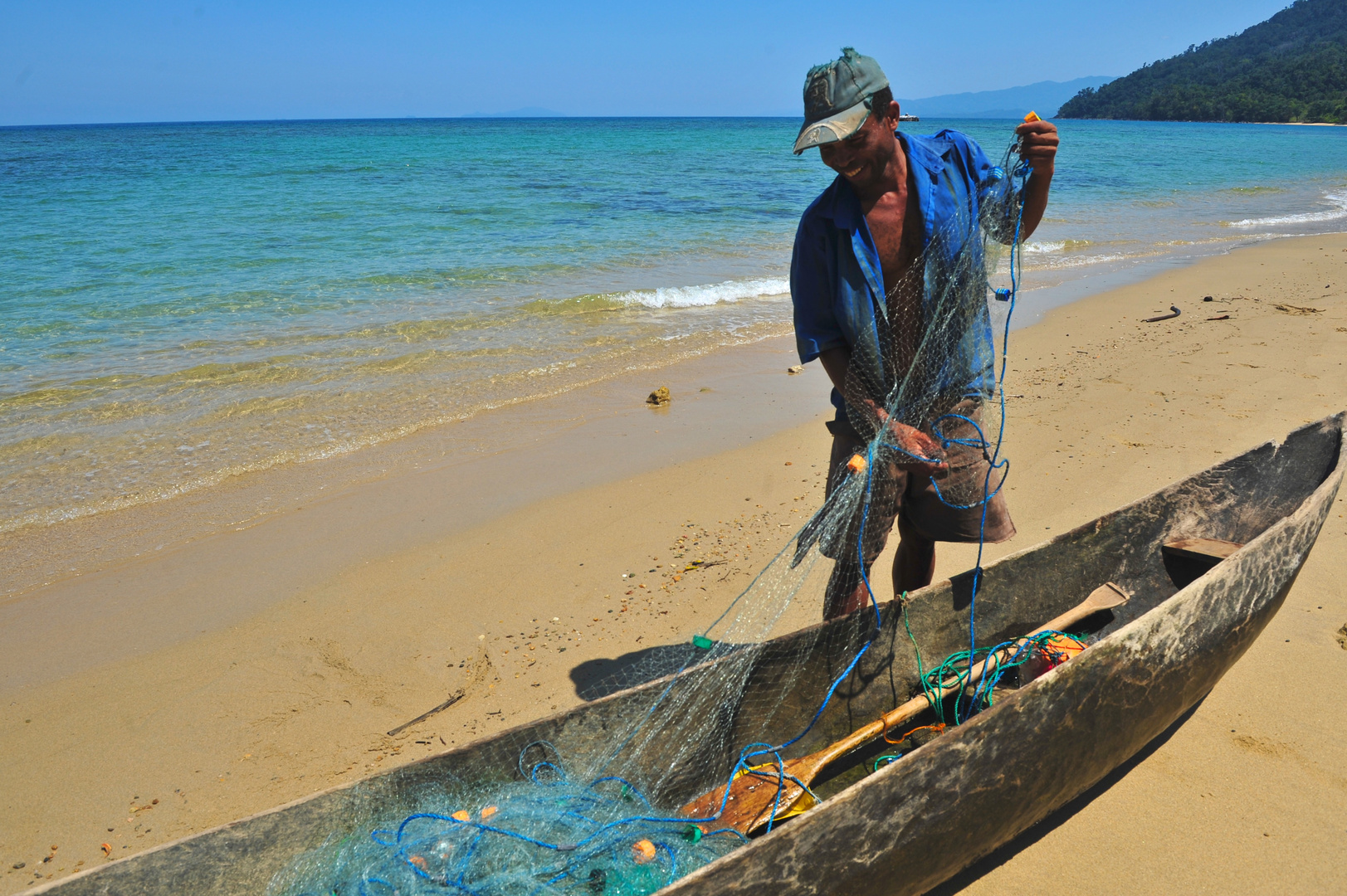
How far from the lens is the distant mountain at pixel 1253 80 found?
72.6 metres

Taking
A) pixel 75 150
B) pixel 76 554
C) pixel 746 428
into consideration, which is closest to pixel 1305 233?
pixel 746 428

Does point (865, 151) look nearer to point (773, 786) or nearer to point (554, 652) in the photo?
point (773, 786)

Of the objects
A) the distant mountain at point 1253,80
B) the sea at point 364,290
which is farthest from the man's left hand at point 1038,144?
the distant mountain at point 1253,80

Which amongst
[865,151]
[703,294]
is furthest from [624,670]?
[703,294]

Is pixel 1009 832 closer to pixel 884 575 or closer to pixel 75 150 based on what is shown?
pixel 884 575

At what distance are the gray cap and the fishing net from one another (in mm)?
494

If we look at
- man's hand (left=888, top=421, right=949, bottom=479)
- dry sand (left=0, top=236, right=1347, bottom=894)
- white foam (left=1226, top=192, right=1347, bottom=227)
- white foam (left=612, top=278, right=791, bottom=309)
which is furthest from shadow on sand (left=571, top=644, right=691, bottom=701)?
white foam (left=1226, top=192, right=1347, bottom=227)

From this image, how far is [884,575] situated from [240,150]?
4350 cm

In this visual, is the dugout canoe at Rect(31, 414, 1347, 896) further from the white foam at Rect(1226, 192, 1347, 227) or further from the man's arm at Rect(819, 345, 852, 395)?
the white foam at Rect(1226, 192, 1347, 227)

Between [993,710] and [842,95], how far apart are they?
5.42 ft

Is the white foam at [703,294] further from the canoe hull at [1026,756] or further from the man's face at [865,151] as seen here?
the canoe hull at [1026,756]

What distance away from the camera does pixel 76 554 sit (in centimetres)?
417

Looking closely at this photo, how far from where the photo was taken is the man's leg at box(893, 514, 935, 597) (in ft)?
9.96

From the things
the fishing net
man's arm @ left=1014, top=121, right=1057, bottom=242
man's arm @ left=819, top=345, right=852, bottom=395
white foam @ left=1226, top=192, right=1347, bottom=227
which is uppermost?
man's arm @ left=1014, top=121, right=1057, bottom=242
